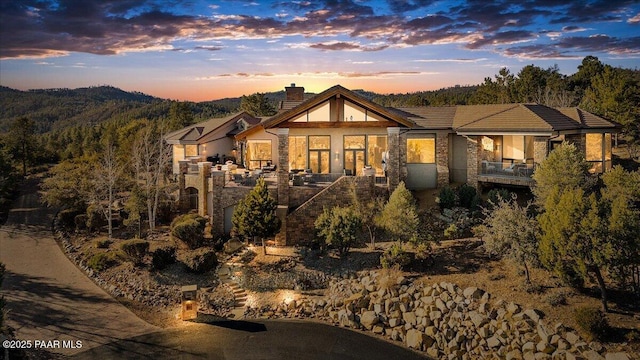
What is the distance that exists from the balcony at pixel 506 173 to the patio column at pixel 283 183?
1020cm

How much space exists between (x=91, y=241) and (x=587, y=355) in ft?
77.3

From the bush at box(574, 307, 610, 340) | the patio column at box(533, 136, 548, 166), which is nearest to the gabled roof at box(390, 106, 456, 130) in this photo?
the patio column at box(533, 136, 548, 166)

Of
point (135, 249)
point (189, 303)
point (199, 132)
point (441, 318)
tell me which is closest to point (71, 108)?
point (199, 132)

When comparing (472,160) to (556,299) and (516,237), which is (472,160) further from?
(556,299)

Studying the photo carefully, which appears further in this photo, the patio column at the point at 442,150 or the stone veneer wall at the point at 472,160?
the patio column at the point at 442,150

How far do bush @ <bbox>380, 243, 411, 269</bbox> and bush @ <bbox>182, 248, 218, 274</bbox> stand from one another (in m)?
7.78

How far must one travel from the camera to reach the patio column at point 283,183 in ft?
72.6

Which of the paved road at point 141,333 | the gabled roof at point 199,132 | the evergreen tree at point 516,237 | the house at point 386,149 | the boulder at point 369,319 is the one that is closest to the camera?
the paved road at point 141,333

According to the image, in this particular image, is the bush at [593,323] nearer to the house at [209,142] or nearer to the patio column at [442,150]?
the patio column at [442,150]

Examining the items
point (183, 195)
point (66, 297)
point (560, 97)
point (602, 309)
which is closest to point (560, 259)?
point (602, 309)

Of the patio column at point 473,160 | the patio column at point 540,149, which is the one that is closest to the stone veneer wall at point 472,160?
the patio column at point 473,160

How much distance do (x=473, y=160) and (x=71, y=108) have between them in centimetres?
12717

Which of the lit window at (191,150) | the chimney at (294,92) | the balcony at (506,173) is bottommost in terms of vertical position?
the balcony at (506,173)

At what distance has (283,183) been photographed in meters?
22.9
